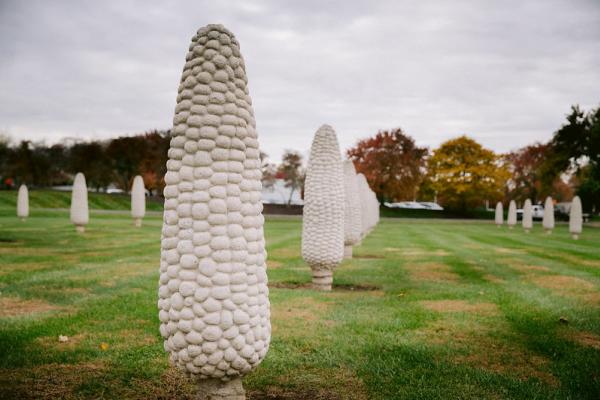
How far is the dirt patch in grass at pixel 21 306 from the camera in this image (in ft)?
24.2

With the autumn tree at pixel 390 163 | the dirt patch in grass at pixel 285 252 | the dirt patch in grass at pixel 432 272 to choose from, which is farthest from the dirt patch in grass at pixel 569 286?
the autumn tree at pixel 390 163

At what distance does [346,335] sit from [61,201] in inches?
1970

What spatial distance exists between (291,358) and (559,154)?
51315 mm

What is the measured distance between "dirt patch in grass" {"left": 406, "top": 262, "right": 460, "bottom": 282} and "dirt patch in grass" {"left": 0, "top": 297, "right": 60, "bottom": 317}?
25.2ft

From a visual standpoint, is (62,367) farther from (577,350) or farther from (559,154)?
(559,154)

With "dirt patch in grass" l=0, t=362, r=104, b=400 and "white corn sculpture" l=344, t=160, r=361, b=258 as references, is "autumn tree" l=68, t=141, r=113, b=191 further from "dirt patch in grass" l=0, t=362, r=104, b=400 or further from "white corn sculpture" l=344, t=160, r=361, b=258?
"dirt patch in grass" l=0, t=362, r=104, b=400

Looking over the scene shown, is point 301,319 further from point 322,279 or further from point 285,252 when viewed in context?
point 285,252

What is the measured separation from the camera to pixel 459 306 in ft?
28.3

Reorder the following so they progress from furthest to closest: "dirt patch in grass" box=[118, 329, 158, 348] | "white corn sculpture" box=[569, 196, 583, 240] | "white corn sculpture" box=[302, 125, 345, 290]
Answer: "white corn sculpture" box=[569, 196, 583, 240], "white corn sculpture" box=[302, 125, 345, 290], "dirt patch in grass" box=[118, 329, 158, 348]

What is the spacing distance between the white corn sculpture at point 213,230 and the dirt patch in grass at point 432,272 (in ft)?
29.5

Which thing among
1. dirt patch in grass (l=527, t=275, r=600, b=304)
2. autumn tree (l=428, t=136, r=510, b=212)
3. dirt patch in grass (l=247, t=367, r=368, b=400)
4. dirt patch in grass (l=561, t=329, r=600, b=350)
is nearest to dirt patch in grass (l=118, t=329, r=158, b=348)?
dirt patch in grass (l=247, t=367, r=368, b=400)

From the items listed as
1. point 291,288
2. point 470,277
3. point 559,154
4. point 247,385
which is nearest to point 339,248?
point 291,288

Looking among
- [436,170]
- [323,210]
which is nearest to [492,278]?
[323,210]

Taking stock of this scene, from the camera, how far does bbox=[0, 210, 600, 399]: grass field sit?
15.6ft
